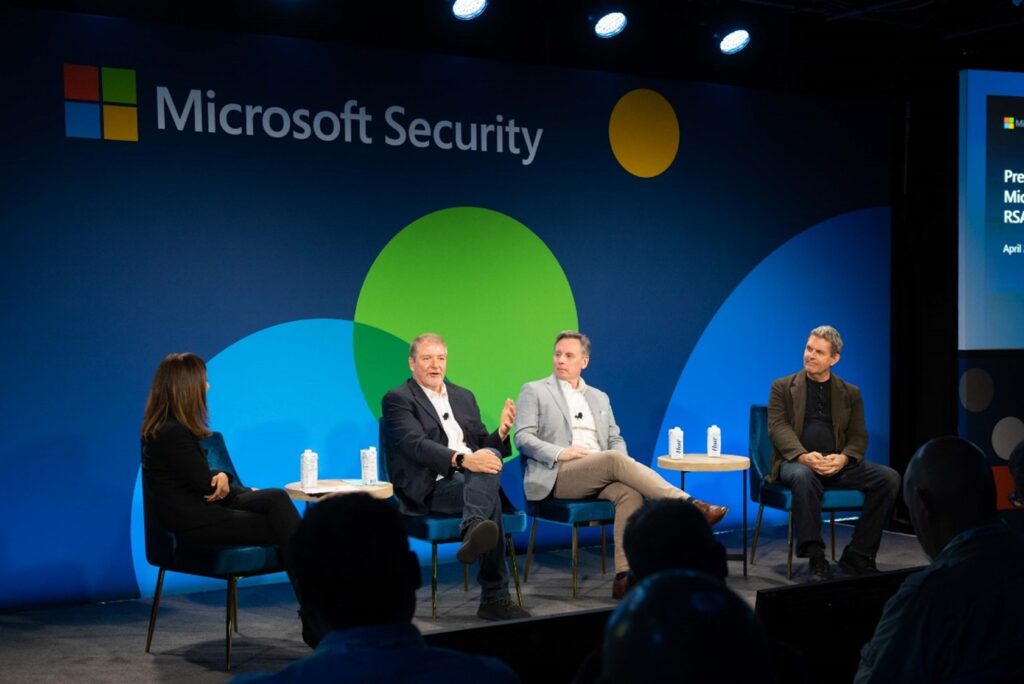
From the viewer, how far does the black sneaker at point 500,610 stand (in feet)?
17.7

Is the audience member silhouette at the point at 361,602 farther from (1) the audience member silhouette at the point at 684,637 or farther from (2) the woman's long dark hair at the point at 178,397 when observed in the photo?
(2) the woman's long dark hair at the point at 178,397

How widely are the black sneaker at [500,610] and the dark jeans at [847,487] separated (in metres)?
1.57

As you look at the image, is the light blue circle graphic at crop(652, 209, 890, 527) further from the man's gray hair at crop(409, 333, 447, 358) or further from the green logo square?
the green logo square

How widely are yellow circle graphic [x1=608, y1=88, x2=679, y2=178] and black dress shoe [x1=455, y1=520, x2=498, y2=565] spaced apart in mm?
2725

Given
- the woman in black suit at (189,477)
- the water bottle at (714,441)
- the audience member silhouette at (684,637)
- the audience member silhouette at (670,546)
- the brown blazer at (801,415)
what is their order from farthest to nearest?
the water bottle at (714,441) < the brown blazer at (801,415) < the woman in black suit at (189,477) < the audience member silhouette at (670,546) < the audience member silhouette at (684,637)

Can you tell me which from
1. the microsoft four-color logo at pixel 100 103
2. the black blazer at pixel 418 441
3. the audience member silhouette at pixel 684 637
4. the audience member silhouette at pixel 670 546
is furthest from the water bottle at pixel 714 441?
the audience member silhouette at pixel 684 637

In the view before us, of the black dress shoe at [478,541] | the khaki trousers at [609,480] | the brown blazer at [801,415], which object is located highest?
the brown blazer at [801,415]

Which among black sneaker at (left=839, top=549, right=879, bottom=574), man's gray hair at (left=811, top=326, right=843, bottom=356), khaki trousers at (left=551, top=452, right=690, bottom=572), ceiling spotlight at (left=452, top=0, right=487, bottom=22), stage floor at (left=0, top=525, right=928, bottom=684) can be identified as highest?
ceiling spotlight at (left=452, top=0, right=487, bottom=22)

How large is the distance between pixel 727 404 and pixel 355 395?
2493 mm

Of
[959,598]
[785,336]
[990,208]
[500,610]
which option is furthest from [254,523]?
[990,208]

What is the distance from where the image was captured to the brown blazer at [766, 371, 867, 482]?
6.43 metres

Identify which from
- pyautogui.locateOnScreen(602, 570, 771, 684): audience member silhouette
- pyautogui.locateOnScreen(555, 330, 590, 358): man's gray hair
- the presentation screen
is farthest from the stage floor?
pyautogui.locateOnScreen(602, 570, 771, 684): audience member silhouette

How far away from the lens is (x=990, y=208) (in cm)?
770

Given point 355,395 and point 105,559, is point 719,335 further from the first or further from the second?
point 105,559
